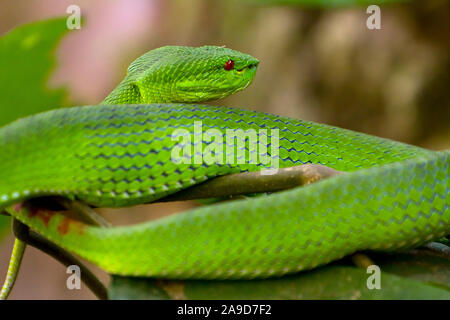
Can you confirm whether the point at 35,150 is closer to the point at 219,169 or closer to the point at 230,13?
the point at 219,169

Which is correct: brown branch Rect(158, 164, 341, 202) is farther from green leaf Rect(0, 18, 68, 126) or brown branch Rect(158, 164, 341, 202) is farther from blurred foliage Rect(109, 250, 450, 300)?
green leaf Rect(0, 18, 68, 126)

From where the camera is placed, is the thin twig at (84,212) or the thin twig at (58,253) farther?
the thin twig at (58,253)

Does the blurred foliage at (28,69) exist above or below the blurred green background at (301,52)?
below

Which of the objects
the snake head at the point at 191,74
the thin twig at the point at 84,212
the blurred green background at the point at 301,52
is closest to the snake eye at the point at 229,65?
the snake head at the point at 191,74

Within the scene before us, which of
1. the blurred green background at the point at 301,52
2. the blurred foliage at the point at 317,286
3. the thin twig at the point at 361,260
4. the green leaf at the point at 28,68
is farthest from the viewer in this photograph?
the blurred green background at the point at 301,52

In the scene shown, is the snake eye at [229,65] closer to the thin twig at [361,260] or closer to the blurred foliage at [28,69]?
the blurred foliage at [28,69]

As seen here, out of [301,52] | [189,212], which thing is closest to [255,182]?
[189,212]

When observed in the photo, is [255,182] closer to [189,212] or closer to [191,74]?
[189,212]
